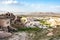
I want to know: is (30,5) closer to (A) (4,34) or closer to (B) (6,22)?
(B) (6,22)

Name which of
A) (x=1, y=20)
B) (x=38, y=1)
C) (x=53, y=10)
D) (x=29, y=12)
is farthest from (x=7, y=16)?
(x=53, y=10)

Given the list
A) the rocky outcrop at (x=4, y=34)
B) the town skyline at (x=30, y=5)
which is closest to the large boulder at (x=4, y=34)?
the rocky outcrop at (x=4, y=34)

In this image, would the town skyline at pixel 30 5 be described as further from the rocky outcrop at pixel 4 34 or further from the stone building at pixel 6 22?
the rocky outcrop at pixel 4 34

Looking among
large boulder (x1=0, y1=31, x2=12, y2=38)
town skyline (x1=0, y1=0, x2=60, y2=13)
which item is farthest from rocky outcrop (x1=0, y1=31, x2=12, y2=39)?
town skyline (x1=0, y1=0, x2=60, y2=13)

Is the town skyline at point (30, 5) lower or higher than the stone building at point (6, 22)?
higher

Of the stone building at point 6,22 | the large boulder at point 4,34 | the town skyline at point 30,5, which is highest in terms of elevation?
the town skyline at point 30,5

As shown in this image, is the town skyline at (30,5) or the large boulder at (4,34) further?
the town skyline at (30,5)

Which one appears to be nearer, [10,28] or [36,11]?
[10,28]

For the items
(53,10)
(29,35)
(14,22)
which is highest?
(53,10)

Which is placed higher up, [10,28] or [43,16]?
[43,16]

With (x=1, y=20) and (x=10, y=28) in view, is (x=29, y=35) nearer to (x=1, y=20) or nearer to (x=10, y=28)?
(x=10, y=28)

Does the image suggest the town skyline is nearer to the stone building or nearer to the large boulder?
the stone building
